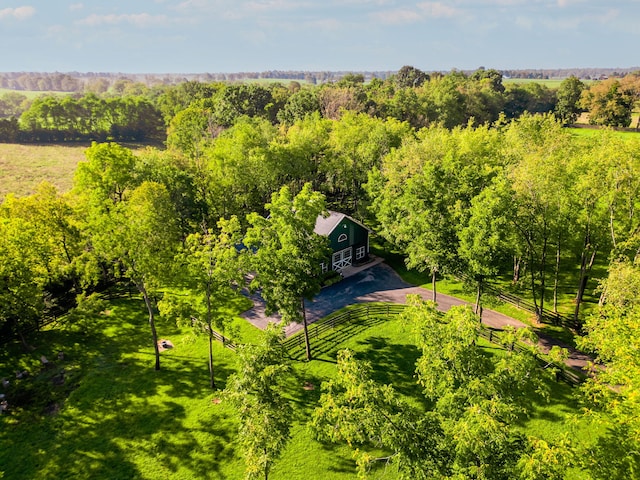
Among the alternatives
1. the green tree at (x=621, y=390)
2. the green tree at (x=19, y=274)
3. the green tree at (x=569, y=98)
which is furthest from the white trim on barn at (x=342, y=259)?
the green tree at (x=569, y=98)

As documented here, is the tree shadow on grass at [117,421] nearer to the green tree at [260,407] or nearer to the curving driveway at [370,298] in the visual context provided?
the green tree at [260,407]

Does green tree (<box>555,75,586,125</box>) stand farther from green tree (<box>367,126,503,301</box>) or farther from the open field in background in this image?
the open field in background

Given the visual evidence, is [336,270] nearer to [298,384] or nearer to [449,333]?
[298,384]

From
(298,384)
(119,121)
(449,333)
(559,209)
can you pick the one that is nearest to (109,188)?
(298,384)

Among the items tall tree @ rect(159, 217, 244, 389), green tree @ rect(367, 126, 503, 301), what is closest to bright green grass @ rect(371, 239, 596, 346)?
green tree @ rect(367, 126, 503, 301)

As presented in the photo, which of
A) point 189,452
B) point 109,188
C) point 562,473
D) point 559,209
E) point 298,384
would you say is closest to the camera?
point 562,473
